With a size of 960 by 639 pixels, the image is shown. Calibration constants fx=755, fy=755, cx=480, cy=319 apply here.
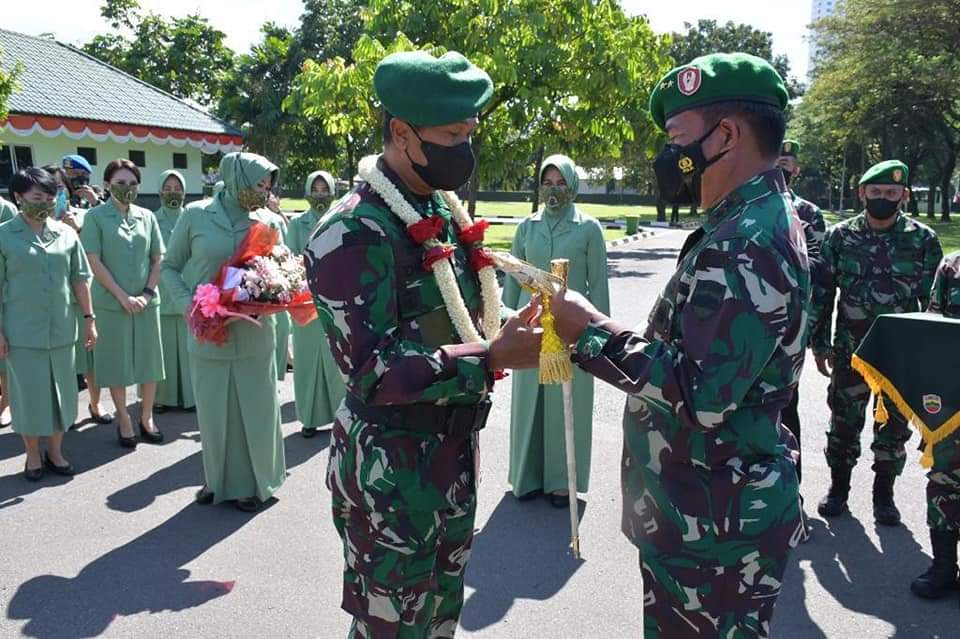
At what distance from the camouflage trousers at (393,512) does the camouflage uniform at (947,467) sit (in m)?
2.65

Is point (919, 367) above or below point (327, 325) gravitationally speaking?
below

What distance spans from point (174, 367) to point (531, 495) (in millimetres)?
3659

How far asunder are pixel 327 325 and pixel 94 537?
305cm

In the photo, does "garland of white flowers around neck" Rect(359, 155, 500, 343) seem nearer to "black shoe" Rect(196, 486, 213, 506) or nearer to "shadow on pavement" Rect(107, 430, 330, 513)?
"black shoe" Rect(196, 486, 213, 506)

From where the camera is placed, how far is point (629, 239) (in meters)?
25.4

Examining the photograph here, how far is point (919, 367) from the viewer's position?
3719mm

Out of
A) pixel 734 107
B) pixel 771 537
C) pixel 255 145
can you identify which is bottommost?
pixel 771 537

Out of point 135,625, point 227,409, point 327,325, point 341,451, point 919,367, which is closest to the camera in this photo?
point 327,325

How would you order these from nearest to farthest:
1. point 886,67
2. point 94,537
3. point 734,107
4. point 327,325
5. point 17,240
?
point 734,107 < point 327,325 < point 94,537 < point 17,240 < point 886,67

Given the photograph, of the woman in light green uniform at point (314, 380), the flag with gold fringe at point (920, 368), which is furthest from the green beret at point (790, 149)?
the woman in light green uniform at point (314, 380)

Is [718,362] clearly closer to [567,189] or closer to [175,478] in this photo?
[567,189]

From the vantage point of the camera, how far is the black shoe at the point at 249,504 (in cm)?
462

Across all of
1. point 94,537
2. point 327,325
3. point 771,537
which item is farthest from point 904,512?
point 94,537

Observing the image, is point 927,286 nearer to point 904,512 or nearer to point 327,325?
point 904,512
